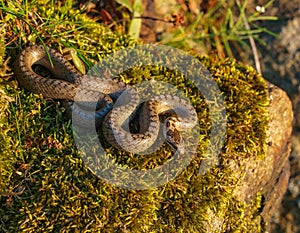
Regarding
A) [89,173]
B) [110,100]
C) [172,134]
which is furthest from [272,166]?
[89,173]

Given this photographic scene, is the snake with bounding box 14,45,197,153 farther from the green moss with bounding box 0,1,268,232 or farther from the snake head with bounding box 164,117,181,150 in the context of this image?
the green moss with bounding box 0,1,268,232

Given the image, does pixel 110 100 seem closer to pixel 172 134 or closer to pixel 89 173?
pixel 172 134

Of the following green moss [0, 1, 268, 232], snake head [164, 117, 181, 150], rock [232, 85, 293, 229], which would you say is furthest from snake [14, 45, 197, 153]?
rock [232, 85, 293, 229]

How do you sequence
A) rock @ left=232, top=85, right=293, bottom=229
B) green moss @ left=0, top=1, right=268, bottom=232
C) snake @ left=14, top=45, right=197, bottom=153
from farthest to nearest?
rock @ left=232, top=85, right=293, bottom=229, snake @ left=14, top=45, right=197, bottom=153, green moss @ left=0, top=1, right=268, bottom=232

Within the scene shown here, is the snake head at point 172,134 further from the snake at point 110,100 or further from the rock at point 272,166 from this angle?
the rock at point 272,166

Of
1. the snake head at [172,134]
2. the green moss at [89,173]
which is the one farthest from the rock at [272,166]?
the snake head at [172,134]

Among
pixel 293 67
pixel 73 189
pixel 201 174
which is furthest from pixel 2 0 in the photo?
pixel 293 67
